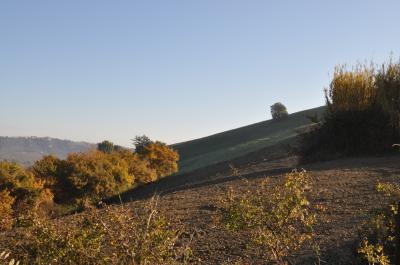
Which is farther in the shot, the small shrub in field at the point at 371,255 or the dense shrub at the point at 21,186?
the dense shrub at the point at 21,186

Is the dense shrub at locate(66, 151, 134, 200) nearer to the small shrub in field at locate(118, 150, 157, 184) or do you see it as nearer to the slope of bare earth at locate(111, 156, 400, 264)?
the small shrub in field at locate(118, 150, 157, 184)

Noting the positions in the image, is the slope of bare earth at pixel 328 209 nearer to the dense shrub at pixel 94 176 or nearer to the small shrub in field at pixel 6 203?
the small shrub in field at pixel 6 203

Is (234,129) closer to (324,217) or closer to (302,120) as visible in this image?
(302,120)

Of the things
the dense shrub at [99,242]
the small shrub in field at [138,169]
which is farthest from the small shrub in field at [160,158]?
the dense shrub at [99,242]

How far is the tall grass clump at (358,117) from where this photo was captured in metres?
17.5

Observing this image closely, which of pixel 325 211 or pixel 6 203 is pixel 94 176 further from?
pixel 325 211

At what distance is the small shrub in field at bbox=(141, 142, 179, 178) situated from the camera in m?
31.3

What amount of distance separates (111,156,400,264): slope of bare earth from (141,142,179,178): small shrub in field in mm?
15299

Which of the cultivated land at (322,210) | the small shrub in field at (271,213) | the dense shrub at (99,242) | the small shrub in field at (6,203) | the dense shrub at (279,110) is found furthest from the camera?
the dense shrub at (279,110)

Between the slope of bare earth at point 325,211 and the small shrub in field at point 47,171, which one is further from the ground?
the small shrub in field at point 47,171

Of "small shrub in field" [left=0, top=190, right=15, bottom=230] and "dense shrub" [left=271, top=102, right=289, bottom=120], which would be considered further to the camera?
"dense shrub" [left=271, top=102, right=289, bottom=120]

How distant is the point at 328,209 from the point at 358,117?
29.6 feet

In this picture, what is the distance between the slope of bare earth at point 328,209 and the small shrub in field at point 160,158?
15.3 metres

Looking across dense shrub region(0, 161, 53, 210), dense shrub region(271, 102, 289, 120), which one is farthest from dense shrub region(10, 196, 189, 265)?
dense shrub region(271, 102, 289, 120)
